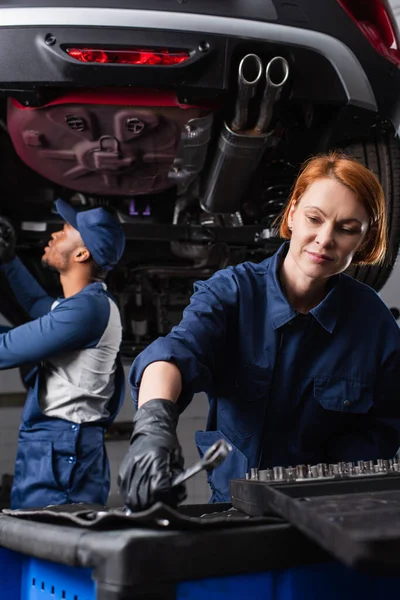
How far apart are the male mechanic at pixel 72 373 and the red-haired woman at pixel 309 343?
0.64 meters

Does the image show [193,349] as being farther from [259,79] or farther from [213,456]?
[259,79]

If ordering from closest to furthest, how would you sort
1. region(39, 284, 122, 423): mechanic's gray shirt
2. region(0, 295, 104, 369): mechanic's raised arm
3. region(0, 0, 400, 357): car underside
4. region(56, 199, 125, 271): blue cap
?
region(0, 0, 400, 357): car underside
region(0, 295, 104, 369): mechanic's raised arm
region(39, 284, 122, 423): mechanic's gray shirt
region(56, 199, 125, 271): blue cap

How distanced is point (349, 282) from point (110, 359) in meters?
0.90

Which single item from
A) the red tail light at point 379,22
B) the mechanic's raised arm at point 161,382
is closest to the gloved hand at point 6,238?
the red tail light at point 379,22

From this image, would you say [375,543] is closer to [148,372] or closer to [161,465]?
[161,465]

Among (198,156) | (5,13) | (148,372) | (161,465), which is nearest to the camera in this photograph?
(161,465)

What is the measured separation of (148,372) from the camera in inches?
38.9

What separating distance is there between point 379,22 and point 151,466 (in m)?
1.58

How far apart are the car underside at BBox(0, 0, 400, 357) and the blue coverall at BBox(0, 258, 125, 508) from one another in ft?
1.48

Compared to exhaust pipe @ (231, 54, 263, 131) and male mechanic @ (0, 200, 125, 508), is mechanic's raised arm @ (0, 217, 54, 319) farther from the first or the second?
exhaust pipe @ (231, 54, 263, 131)

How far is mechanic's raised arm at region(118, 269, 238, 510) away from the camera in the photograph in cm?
79

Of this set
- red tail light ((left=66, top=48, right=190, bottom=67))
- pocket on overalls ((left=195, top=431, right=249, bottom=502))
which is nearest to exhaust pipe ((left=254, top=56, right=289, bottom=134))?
red tail light ((left=66, top=48, right=190, bottom=67))

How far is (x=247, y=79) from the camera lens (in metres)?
1.72

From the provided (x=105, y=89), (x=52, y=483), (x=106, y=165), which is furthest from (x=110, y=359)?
(x=105, y=89)
